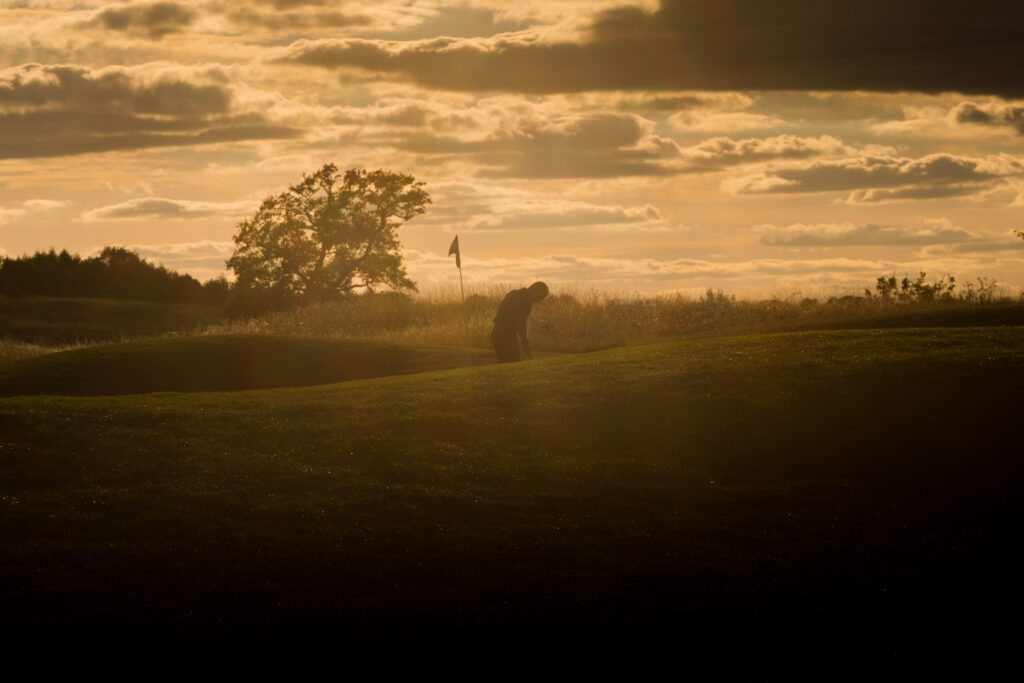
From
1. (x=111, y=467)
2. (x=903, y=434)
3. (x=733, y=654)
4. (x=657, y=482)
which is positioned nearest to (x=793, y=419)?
(x=903, y=434)

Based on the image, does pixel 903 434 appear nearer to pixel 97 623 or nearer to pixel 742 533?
pixel 742 533

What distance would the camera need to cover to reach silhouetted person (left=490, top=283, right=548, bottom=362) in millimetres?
26609

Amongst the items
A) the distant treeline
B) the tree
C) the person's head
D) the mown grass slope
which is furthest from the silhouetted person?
the distant treeline

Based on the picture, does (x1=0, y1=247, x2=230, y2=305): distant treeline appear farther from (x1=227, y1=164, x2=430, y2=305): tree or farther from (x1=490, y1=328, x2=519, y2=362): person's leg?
(x1=490, y1=328, x2=519, y2=362): person's leg

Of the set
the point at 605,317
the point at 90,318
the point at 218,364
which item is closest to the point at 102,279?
the point at 90,318

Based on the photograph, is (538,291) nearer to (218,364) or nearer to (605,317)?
(218,364)

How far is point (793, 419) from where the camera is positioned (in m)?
19.2

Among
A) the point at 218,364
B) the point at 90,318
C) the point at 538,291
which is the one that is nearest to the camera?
the point at 538,291

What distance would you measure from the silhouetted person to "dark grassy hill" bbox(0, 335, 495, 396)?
6863 millimetres

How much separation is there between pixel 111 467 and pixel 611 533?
26.5ft

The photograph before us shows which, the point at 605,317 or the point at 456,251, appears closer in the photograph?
the point at 456,251

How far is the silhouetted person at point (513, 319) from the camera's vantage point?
26.6 meters

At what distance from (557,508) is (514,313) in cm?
1267

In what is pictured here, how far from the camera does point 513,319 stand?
2772 centimetres
